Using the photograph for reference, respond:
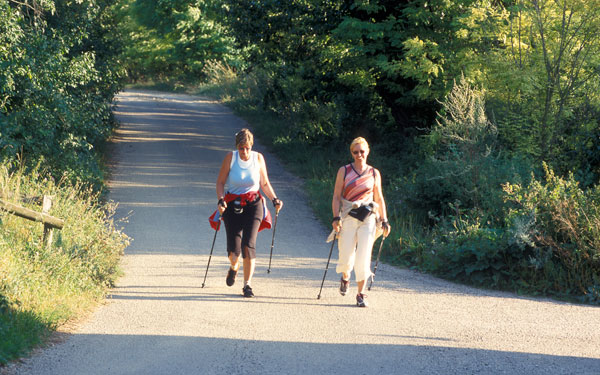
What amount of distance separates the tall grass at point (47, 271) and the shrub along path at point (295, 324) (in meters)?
0.22

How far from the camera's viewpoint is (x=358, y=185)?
8.03m

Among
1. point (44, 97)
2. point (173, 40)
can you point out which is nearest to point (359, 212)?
point (44, 97)

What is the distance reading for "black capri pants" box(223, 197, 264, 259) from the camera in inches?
327

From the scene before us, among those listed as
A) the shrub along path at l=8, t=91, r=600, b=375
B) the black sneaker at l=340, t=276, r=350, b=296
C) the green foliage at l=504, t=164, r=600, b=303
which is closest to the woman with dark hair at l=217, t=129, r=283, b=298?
the shrub along path at l=8, t=91, r=600, b=375

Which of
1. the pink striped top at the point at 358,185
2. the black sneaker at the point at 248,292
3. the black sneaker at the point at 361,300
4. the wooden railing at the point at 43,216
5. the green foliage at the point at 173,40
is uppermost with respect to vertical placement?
the green foliage at the point at 173,40

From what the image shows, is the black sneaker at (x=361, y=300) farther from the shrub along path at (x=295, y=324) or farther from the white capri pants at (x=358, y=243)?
the white capri pants at (x=358, y=243)

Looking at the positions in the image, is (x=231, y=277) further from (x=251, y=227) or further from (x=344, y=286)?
(x=344, y=286)

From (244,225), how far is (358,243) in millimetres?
1363

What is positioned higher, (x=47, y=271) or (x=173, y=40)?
(x=173, y=40)

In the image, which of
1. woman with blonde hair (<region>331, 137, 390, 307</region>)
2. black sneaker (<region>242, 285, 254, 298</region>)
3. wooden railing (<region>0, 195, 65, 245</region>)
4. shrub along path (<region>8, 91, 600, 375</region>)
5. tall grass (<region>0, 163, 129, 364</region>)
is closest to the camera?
shrub along path (<region>8, 91, 600, 375</region>)

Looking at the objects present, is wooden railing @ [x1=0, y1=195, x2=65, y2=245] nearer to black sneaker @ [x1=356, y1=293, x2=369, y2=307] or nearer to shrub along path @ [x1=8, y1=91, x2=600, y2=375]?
shrub along path @ [x1=8, y1=91, x2=600, y2=375]

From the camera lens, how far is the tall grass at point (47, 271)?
6.50 m

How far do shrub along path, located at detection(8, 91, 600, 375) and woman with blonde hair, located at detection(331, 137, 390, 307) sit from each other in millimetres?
544

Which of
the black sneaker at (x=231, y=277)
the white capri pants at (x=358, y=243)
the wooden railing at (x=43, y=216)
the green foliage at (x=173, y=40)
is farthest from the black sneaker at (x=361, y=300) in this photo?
the green foliage at (x=173, y=40)
